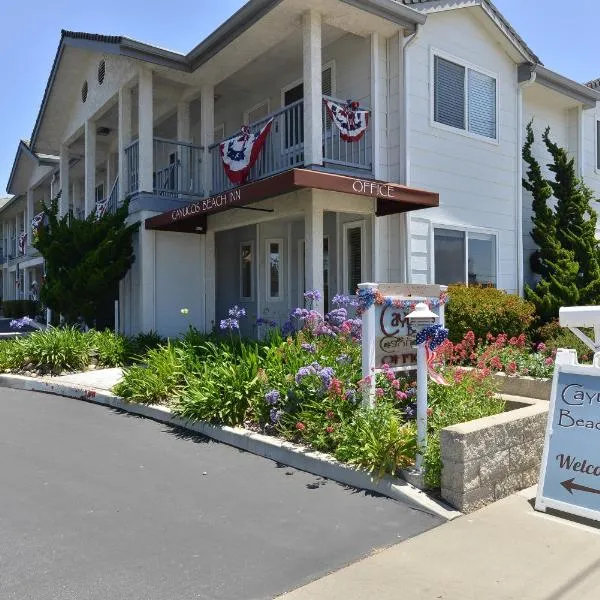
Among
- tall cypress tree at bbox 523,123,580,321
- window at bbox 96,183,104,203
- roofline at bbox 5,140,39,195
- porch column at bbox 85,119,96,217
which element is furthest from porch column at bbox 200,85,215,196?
roofline at bbox 5,140,39,195

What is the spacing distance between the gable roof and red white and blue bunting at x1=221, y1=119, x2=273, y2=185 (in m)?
3.55

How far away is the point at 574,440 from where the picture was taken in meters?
4.66

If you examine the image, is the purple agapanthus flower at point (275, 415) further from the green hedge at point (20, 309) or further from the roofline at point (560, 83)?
the green hedge at point (20, 309)

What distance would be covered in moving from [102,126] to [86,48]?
316 cm

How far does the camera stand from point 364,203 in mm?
10141

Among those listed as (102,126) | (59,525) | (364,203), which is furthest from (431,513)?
(102,126)

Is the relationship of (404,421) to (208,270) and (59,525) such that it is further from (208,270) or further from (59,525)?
(208,270)

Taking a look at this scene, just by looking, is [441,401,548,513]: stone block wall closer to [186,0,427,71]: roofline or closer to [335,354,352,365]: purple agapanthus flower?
[335,354,352,365]: purple agapanthus flower

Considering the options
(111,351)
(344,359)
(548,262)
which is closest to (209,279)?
(111,351)

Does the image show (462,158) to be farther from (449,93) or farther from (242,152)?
(242,152)

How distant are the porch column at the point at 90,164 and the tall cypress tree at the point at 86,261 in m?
2.92

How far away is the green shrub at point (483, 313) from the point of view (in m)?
9.28

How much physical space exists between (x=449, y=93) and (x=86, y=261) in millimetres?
7720

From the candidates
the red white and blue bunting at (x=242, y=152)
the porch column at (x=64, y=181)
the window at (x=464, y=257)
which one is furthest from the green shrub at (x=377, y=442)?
the porch column at (x=64, y=181)
